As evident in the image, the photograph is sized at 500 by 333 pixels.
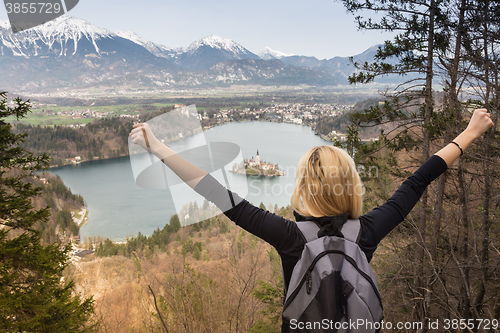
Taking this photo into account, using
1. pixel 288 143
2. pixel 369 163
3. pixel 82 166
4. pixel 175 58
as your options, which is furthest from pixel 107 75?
pixel 369 163

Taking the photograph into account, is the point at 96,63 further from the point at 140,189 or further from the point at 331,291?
the point at 331,291

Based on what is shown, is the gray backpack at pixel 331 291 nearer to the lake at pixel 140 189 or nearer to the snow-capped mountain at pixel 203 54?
the lake at pixel 140 189

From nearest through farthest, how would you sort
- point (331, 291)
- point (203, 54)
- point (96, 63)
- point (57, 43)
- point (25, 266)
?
1. point (331, 291)
2. point (25, 266)
3. point (96, 63)
4. point (57, 43)
5. point (203, 54)

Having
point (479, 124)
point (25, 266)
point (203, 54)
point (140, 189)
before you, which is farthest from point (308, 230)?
point (203, 54)

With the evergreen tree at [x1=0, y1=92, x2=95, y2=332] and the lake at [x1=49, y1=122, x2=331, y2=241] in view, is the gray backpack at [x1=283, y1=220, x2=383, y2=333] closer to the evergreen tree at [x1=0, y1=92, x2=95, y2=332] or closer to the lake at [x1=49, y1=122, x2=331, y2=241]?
the evergreen tree at [x1=0, y1=92, x2=95, y2=332]

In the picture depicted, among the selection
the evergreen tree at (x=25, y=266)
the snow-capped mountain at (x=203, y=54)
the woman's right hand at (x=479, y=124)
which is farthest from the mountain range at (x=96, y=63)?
the woman's right hand at (x=479, y=124)

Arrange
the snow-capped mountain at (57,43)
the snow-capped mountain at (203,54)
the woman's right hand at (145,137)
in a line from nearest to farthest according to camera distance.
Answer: the woman's right hand at (145,137) < the snow-capped mountain at (57,43) < the snow-capped mountain at (203,54)

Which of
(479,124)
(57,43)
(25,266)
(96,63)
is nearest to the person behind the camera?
(479,124)
